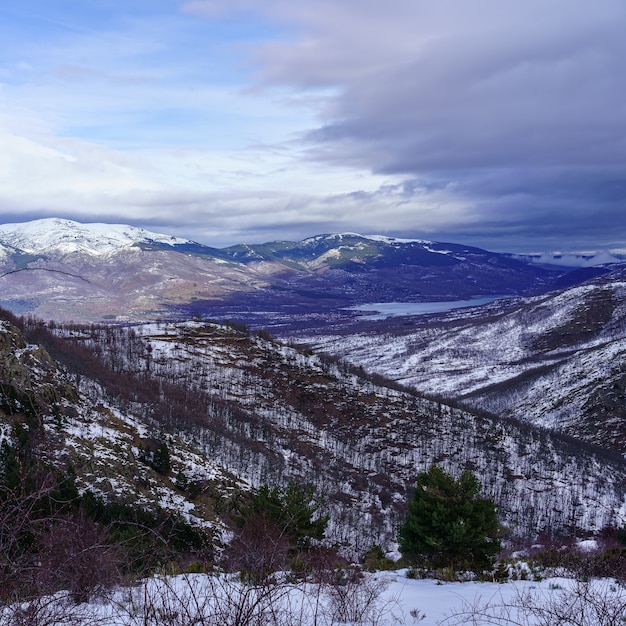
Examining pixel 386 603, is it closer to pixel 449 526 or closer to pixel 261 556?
pixel 261 556

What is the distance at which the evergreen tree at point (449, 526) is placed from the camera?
18.9m

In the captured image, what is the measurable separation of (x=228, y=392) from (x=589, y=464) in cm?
9771

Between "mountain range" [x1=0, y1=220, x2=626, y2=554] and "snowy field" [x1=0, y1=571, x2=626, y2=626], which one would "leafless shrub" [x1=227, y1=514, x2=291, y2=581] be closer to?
"snowy field" [x1=0, y1=571, x2=626, y2=626]

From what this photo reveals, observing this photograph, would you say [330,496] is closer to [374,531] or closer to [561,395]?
[374,531]

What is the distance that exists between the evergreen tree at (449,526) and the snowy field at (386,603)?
5.31 meters

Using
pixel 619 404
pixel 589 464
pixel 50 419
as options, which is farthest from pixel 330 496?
pixel 619 404

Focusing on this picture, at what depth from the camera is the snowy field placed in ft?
25.2

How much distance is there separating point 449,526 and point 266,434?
9504 cm

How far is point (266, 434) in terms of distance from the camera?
364 feet

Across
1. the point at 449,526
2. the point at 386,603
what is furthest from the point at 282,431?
the point at 386,603

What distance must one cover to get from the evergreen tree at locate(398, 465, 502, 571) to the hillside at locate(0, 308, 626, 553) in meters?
25.4

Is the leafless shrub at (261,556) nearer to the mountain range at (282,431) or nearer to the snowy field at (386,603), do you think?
the snowy field at (386,603)

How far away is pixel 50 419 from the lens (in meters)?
46.0

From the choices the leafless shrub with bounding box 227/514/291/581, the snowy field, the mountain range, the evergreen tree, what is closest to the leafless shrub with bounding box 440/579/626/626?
the snowy field
